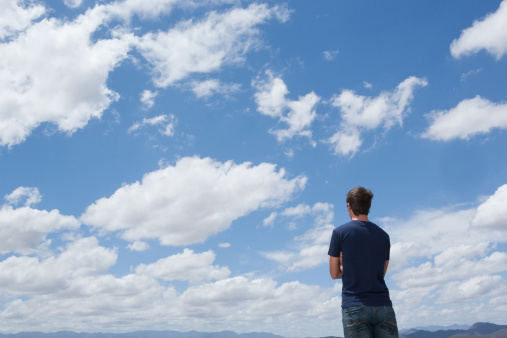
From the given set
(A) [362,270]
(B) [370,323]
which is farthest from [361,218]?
(B) [370,323]

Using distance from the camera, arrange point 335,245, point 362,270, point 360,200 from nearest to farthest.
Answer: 1. point 362,270
2. point 335,245
3. point 360,200

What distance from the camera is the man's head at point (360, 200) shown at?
7289 millimetres

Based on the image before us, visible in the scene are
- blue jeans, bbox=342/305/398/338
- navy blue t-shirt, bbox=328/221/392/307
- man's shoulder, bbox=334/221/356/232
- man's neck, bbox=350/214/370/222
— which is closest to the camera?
blue jeans, bbox=342/305/398/338

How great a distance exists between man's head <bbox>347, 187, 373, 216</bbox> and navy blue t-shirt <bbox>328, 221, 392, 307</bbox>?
241mm

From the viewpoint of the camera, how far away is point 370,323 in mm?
6672

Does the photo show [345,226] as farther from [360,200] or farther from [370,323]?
[370,323]

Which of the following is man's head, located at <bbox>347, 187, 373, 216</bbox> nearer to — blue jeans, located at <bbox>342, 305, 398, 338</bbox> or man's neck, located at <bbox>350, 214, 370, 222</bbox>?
man's neck, located at <bbox>350, 214, 370, 222</bbox>

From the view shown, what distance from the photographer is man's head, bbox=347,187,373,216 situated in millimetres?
7289

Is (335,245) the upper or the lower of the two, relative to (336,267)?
upper

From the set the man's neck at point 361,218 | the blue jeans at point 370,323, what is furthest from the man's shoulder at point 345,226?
the blue jeans at point 370,323

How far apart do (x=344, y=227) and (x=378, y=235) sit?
65cm

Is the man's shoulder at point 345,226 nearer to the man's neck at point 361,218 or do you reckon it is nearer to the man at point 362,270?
the man at point 362,270

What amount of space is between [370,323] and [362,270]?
86cm

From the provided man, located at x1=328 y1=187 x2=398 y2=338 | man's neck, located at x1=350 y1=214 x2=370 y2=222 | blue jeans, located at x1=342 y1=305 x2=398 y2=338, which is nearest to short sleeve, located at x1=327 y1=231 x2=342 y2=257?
man, located at x1=328 y1=187 x2=398 y2=338
